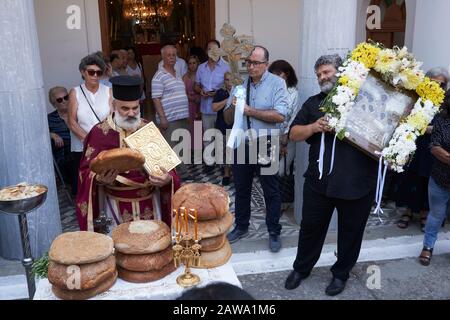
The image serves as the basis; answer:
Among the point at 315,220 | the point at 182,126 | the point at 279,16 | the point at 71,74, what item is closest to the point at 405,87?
the point at 315,220

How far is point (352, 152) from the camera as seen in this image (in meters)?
3.81

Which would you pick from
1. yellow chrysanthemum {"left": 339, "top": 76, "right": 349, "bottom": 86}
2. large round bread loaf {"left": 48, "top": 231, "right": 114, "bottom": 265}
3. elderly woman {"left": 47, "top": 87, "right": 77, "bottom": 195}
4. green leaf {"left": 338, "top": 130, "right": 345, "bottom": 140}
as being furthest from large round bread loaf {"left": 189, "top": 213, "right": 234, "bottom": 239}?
elderly woman {"left": 47, "top": 87, "right": 77, "bottom": 195}

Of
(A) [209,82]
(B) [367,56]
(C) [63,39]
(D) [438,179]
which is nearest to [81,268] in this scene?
(B) [367,56]

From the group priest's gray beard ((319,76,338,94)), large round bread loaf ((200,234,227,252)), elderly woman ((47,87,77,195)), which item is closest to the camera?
large round bread loaf ((200,234,227,252))

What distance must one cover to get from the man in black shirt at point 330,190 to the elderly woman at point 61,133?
Result: 347cm

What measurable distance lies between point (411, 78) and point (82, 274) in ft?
9.01

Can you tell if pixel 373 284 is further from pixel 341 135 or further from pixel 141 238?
pixel 141 238

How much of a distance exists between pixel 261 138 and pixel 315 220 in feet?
3.42

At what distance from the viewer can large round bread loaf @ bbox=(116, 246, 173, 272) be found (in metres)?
2.45

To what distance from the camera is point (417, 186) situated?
221 inches

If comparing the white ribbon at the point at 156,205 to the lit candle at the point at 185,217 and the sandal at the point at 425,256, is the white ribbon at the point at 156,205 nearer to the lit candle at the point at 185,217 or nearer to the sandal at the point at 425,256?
the lit candle at the point at 185,217

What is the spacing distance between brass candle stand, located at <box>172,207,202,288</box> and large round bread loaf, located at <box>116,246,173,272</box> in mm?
88

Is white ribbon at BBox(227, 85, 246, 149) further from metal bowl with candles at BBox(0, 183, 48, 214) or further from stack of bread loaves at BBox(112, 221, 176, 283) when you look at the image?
stack of bread loaves at BBox(112, 221, 176, 283)

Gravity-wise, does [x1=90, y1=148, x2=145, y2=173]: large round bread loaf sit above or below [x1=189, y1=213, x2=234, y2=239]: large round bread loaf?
above
